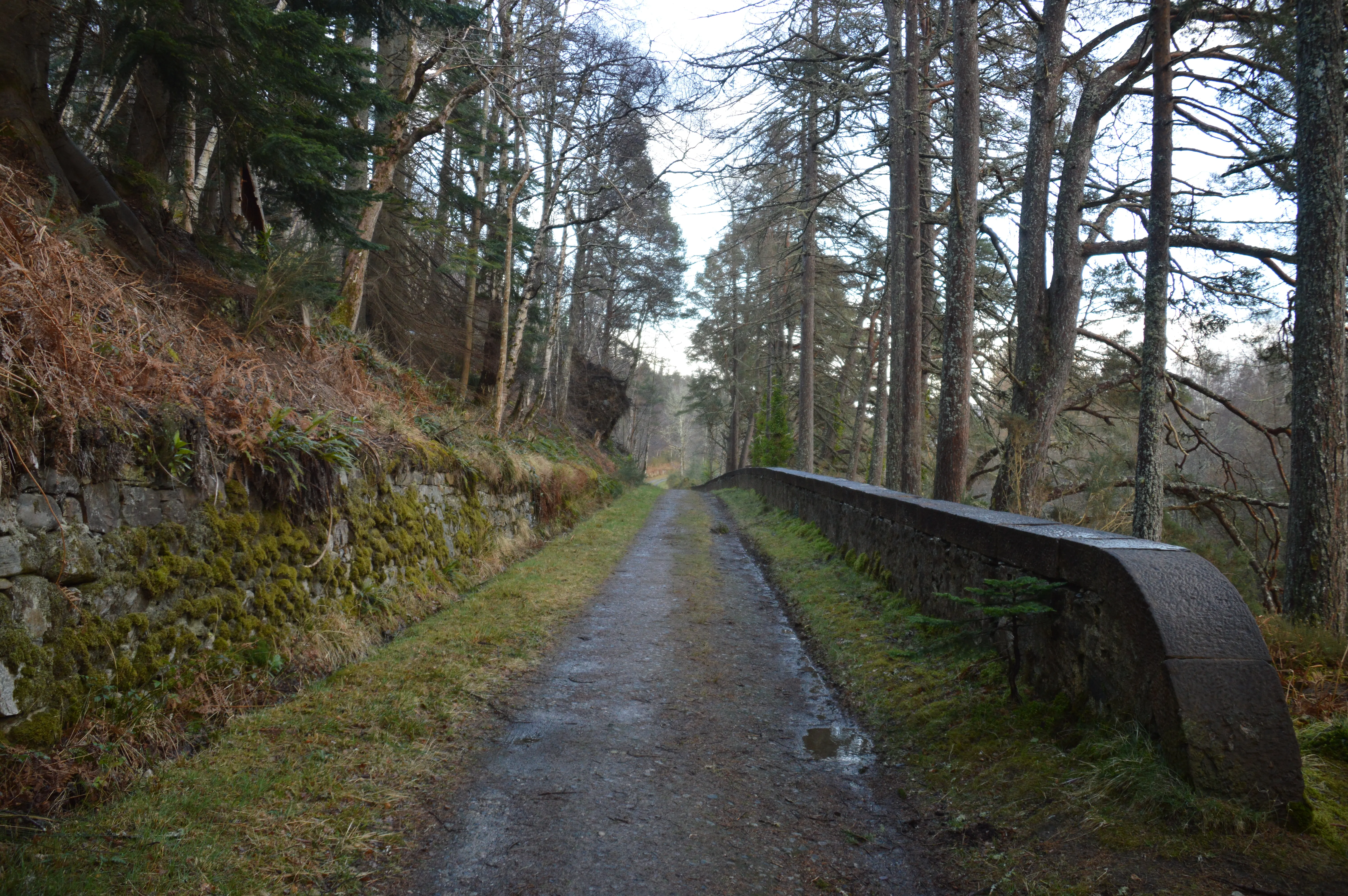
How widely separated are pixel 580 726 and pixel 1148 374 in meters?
7.06

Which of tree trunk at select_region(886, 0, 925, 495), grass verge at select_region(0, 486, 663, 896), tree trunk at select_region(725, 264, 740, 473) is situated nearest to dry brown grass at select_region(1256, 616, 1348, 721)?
grass verge at select_region(0, 486, 663, 896)

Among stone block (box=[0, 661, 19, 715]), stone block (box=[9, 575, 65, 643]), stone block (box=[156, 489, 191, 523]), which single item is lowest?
stone block (box=[0, 661, 19, 715])

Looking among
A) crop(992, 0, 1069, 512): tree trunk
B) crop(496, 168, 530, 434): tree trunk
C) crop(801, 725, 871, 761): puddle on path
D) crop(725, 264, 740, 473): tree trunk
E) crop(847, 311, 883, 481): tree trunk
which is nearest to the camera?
crop(801, 725, 871, 761): puddle on path

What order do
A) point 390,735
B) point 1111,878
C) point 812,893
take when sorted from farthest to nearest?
point 390,735
point 812,893
point 1111,878

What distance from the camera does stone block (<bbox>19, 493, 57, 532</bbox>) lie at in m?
3.09

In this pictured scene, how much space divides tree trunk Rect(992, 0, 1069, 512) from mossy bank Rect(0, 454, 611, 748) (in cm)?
742

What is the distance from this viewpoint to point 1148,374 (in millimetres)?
7875

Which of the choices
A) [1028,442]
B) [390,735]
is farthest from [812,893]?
[1028,442]

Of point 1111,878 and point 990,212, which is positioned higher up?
point 990,212

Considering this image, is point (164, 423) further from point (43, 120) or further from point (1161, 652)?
point (1161, 652)

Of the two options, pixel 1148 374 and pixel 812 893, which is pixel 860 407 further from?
pixel 812 893

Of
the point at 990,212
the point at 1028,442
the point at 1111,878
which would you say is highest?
the point at 990,212

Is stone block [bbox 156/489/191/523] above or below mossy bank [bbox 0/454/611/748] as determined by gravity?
above

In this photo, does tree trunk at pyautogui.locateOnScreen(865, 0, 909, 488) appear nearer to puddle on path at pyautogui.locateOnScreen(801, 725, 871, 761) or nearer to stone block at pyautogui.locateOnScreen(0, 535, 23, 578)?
puddle on path at pyautogui.locateOnScreen(801, 725, 871, 761)
